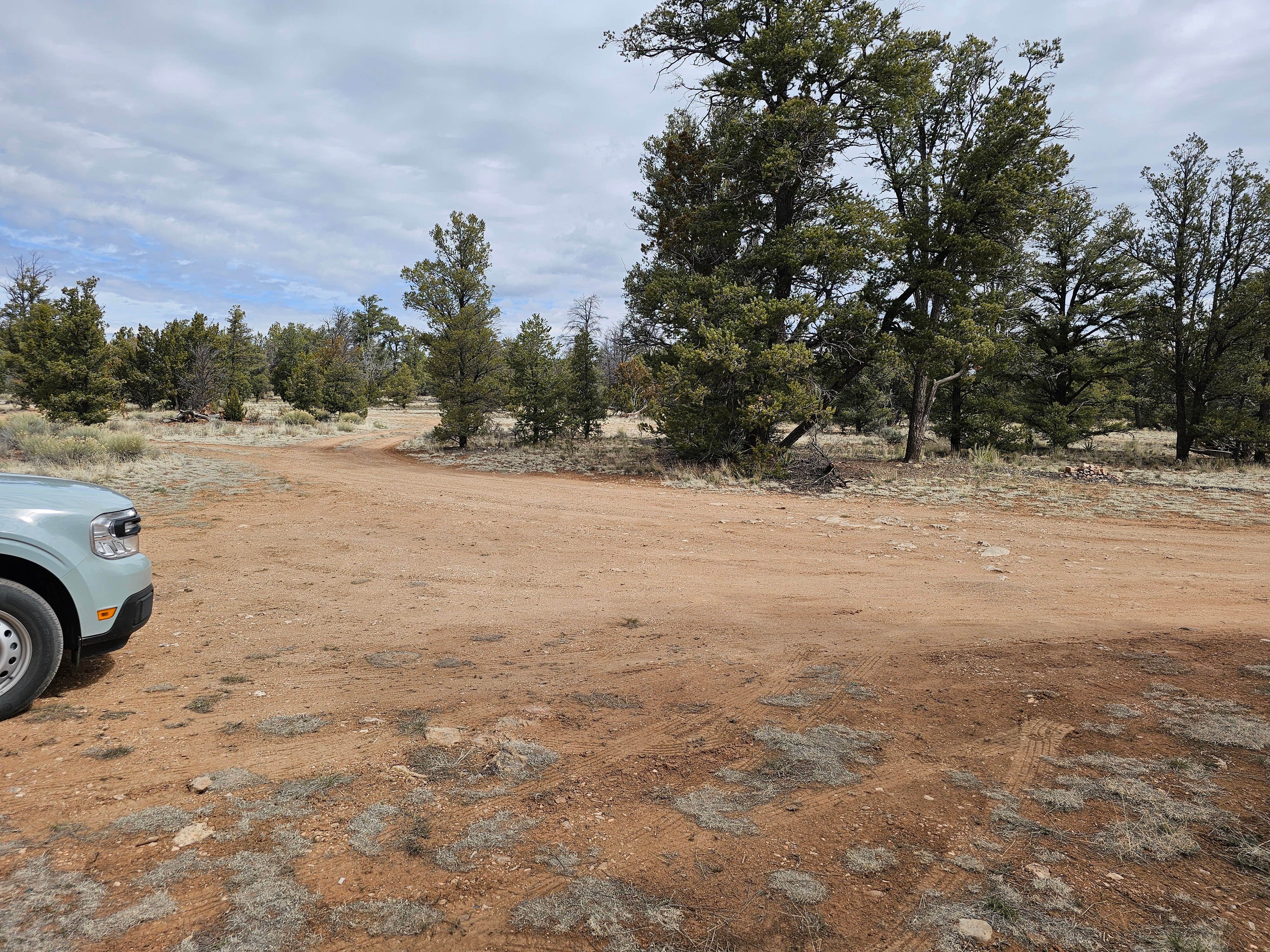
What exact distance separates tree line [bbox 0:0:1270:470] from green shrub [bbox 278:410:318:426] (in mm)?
10009

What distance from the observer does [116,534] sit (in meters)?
4.07

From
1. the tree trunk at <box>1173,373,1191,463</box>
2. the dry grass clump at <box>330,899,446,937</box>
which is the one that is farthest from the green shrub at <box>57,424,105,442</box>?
the tree trunk at <box>1173,373,1191,463</box>

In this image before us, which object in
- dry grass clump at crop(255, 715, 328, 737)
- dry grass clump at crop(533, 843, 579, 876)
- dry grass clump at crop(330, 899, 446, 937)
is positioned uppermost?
dry grass clump at crop(533, 843, 579, 876)

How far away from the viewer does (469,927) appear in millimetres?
2281

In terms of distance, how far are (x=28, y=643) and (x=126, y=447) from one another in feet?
51.6

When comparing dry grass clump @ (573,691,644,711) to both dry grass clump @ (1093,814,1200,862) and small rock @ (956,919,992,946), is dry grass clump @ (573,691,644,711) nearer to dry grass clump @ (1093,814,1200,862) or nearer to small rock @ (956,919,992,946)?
small rock @ (956,919,992,946)

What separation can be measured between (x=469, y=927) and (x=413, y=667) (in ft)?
8.86

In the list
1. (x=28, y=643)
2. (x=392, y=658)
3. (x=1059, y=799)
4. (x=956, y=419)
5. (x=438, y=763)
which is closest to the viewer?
(x=1059, y=799)

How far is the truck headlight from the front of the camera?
3.95m

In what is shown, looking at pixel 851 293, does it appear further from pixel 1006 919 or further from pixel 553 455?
pixel 1006 919

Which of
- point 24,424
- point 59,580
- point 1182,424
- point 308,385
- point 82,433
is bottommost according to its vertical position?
point 59,580

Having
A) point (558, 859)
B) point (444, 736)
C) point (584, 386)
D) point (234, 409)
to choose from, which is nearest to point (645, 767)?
point (558, 859)

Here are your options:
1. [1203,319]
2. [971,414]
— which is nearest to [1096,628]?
[971,414]

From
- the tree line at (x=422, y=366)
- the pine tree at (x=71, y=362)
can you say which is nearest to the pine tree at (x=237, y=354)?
the tree line at (x=422, y=366)
